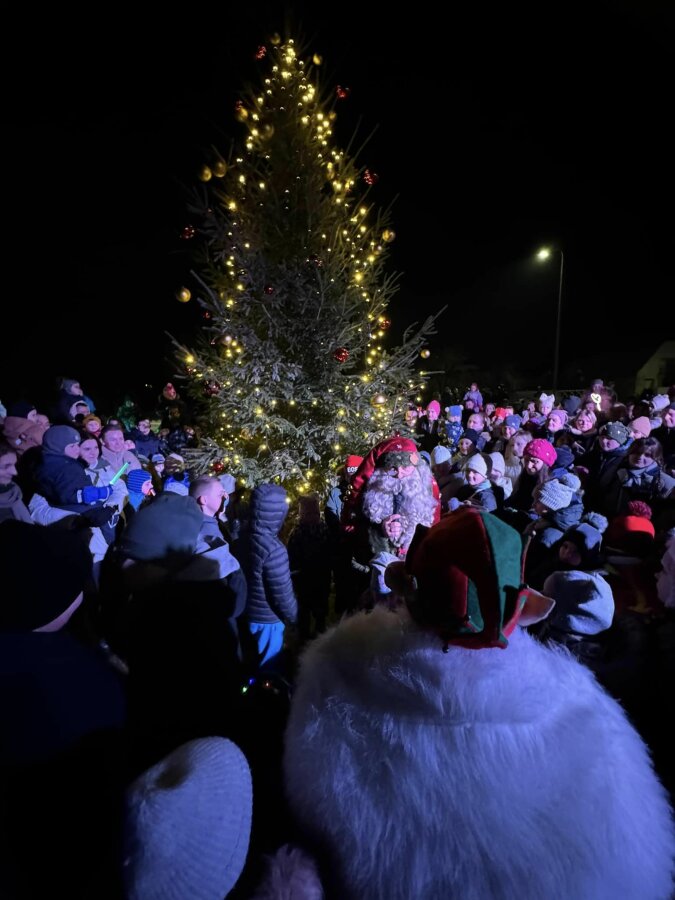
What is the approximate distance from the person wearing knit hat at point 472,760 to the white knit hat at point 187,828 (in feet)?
1.04

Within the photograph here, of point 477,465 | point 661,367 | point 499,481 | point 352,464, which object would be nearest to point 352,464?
point 352,464

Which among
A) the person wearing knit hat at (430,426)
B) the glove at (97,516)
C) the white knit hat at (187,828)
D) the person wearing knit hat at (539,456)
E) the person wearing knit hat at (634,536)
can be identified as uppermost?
the person wearing knit hat at (430,426)

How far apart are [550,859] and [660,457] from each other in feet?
16.6

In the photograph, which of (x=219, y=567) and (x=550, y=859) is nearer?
(x=550, y=859)

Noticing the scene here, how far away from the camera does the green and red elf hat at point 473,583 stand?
1.12m

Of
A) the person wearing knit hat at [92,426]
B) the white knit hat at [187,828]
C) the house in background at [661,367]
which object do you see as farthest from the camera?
the house in background at [661,367]

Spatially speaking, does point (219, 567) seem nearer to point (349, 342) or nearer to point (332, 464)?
point (332, 464)

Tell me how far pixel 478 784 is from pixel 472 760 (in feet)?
0.16

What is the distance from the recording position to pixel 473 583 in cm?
115

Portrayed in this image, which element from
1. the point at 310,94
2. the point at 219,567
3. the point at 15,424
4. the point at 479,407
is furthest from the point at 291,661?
the point at 479,407

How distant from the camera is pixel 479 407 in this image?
41.1 feet

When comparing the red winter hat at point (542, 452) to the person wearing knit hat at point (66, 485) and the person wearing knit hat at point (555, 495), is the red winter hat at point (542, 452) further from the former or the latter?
the person wearing knit hat at point (66, 485)

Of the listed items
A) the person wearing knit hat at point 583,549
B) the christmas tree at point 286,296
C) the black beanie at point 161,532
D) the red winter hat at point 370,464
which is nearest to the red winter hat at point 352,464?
the christmas tree at point 286,296

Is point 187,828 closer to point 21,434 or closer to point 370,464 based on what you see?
point 370,464
